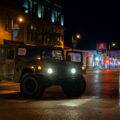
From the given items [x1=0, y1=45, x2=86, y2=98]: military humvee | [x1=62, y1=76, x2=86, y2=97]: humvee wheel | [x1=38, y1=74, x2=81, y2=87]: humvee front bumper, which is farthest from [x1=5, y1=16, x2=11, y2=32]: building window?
[x1=38, y1=74, x2=81, y2=87]: humvee front bumper

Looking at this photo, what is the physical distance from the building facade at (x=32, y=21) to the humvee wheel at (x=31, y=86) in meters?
18.6

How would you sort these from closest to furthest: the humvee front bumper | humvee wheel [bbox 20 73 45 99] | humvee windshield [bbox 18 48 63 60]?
humvee wheel [bbox 20 73 45 99]
the humvee front bumper
humvee windshield [bbox 18 48 63 60]

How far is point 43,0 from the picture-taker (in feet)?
143

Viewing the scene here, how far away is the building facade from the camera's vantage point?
33812mm

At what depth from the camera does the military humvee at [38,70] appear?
1101 cm

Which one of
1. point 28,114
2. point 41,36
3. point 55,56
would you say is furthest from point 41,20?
point 28,114

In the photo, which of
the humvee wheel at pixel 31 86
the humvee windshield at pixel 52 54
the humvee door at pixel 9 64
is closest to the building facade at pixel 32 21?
the humvee door at pixel 9 64

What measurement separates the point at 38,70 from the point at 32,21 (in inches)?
1188

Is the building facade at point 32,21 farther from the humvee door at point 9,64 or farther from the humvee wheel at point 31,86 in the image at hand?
the humvee wheel at point 31,86

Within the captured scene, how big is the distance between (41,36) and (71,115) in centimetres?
3586

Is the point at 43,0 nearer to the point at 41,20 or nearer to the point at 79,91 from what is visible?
the point at 41,20

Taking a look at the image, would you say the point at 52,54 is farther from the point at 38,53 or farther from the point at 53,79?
the point at 53,79

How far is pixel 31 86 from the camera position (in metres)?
11.2

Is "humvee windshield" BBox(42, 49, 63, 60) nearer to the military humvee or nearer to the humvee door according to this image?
the military humvee
